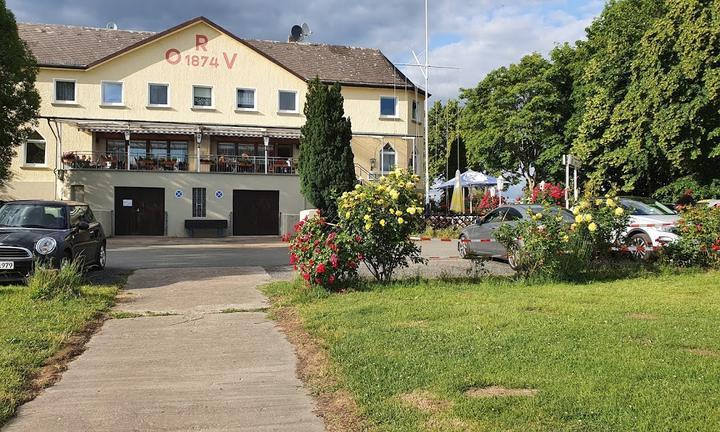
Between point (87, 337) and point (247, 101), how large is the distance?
2831 centimetres

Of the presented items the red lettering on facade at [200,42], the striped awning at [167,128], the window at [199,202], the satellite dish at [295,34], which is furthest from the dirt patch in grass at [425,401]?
the satellite dish at [295,34]

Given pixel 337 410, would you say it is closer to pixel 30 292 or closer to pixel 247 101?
pixel 30 292

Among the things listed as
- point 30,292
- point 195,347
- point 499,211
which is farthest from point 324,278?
point 499,211

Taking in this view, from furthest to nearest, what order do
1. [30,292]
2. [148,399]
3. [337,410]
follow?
[30,292]
[148,399]
[337,410]

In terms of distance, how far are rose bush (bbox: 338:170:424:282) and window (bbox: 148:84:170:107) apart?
83.8ft

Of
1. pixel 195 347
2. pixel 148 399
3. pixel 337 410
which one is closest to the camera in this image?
pixel 337 410

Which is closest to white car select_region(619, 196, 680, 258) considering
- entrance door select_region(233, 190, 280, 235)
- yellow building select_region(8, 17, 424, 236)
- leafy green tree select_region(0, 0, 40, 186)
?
leafy green tree select_region(0, 0, 40, 186)

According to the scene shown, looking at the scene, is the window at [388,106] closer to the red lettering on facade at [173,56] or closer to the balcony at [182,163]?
the balcony at [182,163]

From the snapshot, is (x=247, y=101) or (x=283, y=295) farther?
(x=247, y=101)

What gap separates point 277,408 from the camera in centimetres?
480

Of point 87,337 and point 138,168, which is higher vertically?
point 138,168

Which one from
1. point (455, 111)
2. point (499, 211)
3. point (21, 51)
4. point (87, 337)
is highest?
point (455, 111)

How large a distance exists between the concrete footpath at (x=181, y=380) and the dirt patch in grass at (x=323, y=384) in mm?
98

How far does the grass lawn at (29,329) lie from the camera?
17.3ft
